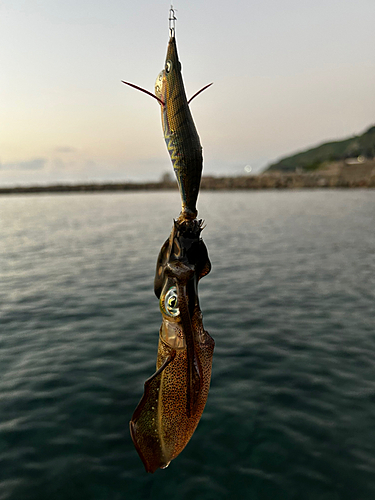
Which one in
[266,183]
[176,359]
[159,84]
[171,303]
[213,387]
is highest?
[159,84]

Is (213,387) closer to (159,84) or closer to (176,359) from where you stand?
(176,359)

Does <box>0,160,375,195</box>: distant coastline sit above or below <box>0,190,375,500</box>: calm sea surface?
below

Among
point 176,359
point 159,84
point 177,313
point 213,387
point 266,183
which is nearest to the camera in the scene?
point 159,84

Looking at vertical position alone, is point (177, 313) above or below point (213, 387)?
above

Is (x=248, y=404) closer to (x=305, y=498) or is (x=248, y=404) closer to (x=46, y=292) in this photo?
(x=305, y=498)

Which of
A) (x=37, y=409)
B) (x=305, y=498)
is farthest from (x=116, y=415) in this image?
(x=305, y=498)

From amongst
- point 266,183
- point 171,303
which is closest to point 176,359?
point 171,303

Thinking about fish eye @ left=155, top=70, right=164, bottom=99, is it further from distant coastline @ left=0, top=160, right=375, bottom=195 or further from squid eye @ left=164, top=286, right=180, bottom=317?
distant coastline @ left=0, top=160, right=375, bottom=195

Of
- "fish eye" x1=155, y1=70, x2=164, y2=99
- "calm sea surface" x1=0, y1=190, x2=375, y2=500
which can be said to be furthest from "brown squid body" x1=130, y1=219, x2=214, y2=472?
"fish eye" x1=155, y1=70, x2=164, y2=99
